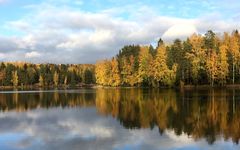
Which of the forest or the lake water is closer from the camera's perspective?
the lake water

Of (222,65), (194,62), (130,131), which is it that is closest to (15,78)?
(194,62)

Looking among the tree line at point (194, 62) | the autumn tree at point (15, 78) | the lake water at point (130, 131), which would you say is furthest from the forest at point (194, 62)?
the autumn tree at point (15, 78)

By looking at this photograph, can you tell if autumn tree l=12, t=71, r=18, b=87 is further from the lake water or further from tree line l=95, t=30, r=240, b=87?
the lake water

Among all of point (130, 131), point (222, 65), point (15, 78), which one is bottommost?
point (130, 131)

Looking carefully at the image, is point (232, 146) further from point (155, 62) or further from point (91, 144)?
point (155, 62)

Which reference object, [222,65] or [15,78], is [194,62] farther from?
[15,78]

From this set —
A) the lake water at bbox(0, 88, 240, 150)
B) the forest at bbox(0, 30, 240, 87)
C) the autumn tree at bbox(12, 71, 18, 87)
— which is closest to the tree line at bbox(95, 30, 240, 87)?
the forest at bbox(0, 30, 240, 87)

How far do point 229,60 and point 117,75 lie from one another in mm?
52250

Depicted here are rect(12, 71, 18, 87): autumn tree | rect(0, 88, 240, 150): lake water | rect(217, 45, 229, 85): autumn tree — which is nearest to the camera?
rect(0, 88, 240, 150): lake water

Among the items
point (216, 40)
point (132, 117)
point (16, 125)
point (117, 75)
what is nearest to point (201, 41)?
point (216, 40)

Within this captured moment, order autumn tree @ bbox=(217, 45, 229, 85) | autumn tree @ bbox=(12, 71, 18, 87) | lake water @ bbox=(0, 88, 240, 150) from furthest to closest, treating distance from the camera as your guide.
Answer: autumn tree @ bbox=(12, 71, 18, 87), autumn tree @ bbox=(217, 45, 229, 85), lake water @ bbox=(0, 88, 240, 150)

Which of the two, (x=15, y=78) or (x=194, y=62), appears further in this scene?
(x=15, y=78)

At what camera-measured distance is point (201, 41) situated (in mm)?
96875

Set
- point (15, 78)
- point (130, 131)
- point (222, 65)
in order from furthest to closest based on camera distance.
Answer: point (15, 78)
point (222, 65)
point (130, 131)
